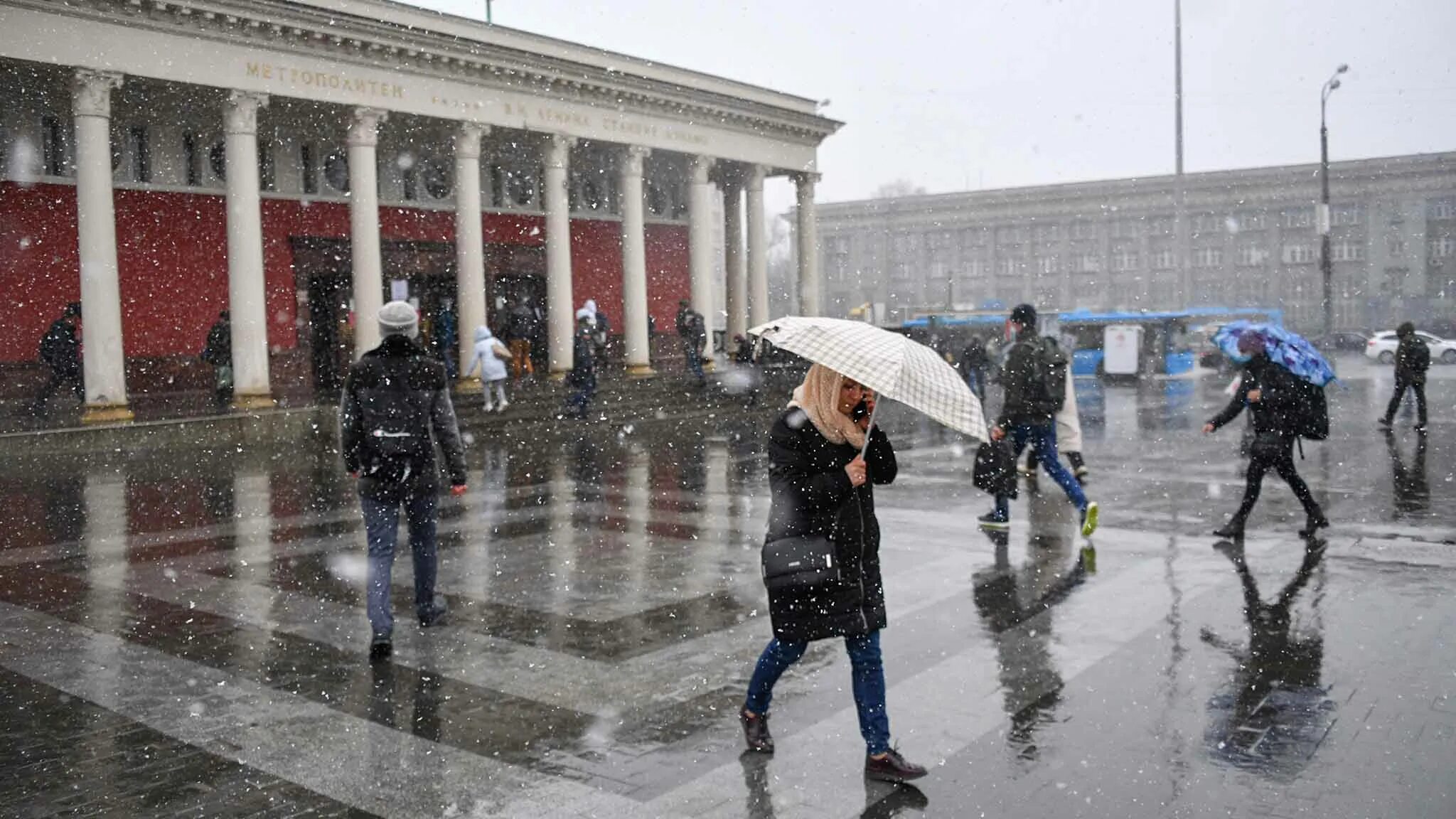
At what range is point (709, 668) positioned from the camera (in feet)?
21.1

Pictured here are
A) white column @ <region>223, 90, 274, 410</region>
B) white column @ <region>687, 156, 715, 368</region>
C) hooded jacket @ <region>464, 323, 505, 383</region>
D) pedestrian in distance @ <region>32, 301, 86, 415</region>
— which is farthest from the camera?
white column @ <region>687, 156, 715, 368</region>

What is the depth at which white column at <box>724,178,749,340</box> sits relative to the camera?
3653cm

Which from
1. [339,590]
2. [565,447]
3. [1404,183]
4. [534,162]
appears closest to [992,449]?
[339,590]

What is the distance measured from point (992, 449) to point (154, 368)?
2040 cm

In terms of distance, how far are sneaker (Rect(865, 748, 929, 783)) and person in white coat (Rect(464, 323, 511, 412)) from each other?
1809 centimetres

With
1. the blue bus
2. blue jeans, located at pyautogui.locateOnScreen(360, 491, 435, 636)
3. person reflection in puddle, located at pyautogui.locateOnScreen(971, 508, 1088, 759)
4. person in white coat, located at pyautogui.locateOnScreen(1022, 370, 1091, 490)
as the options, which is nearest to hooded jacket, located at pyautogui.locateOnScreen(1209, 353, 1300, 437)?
person reflection in puddle, located at pyautogui.locateOnScreen(971, 508, 1088, 759)

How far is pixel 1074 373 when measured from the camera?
4091cm

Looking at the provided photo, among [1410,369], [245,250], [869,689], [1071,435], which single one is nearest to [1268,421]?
[1071,435]

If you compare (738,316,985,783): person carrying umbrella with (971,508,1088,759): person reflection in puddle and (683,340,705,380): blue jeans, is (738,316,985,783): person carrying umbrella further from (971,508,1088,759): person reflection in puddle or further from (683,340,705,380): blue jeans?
(683,340,705,380): blue jeans

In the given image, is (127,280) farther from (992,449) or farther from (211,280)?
(992,449)

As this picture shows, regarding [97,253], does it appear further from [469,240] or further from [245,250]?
[469,240]

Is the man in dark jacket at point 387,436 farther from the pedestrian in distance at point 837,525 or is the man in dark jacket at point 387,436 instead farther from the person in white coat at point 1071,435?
the person in white coat at point 1071,435

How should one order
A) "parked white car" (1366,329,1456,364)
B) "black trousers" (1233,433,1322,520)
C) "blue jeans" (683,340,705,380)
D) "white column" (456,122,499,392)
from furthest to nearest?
1. "parked white car" (1366,329,1456,364)
2. "blue jeans" (683,340,705,380)
3. "white column" (456,122,499,392)
4. "black trousers" (1233,433,1322,520)

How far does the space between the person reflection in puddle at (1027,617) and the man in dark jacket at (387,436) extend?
3296 mm
